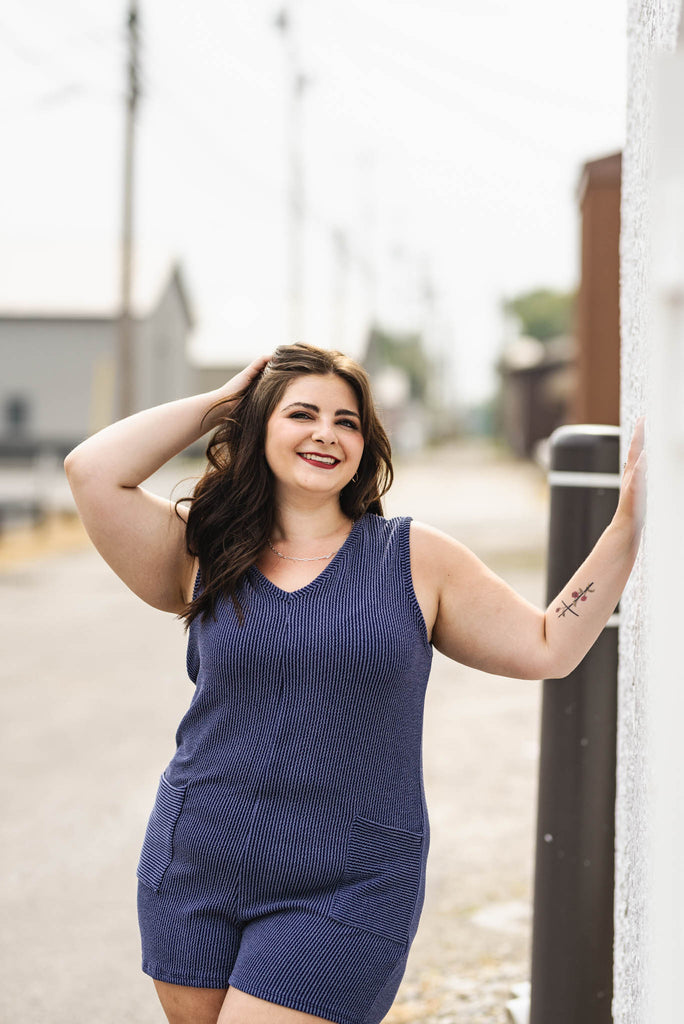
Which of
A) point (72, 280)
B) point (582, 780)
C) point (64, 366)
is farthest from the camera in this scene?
point (64, 366)

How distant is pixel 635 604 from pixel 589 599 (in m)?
0.22

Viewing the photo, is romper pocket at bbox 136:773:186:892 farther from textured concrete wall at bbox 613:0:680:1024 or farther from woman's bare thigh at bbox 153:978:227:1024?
textured concrete wall at bbox 613:0:680:1024

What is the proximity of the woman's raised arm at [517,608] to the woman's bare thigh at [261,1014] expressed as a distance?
2.40 ft

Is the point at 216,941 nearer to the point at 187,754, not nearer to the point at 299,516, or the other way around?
the point at 187,754

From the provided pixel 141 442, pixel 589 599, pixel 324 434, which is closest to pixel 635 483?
pixel 589 599

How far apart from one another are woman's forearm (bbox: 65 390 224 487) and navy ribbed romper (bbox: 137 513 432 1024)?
0.38 meters

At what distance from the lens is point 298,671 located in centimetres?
216

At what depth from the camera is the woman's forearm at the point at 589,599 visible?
7.18 ft

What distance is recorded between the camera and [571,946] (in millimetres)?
2920

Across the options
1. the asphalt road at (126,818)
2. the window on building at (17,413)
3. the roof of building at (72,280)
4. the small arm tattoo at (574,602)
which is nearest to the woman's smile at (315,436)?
the small arm tattoo at (574,602)

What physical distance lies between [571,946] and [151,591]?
144 centimetres

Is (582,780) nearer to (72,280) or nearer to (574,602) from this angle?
(574,602)

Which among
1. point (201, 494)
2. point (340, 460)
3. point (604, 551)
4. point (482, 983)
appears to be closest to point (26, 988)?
point (482, 983)

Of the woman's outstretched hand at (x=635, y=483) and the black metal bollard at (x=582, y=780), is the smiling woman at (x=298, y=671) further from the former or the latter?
the black metal bollard at (x=582, y=780)
